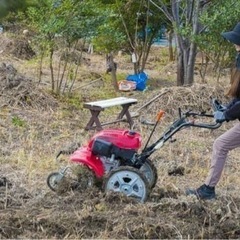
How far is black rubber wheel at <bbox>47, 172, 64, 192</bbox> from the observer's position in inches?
198

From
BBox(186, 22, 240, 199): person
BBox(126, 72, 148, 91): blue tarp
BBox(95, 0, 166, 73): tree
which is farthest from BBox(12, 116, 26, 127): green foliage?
BBox(95, 0, 166, 73): tree

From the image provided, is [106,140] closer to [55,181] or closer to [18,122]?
[55,181]

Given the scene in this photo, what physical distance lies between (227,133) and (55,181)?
5.04 ft

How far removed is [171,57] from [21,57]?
4.80 meters

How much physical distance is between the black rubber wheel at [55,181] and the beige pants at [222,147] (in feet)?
4.13

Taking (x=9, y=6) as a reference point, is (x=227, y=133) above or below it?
below

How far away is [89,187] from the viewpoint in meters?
4.99

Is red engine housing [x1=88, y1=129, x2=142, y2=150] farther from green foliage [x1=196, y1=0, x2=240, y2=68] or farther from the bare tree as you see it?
the bare tree

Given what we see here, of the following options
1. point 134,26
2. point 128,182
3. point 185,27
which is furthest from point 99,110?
point 134,26

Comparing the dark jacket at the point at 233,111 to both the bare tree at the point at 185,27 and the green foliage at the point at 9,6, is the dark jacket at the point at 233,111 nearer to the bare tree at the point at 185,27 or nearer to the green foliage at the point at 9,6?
the green foliage at the point at 9,6

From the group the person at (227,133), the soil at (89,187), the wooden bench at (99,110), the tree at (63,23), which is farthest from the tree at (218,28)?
the person at (227,133)

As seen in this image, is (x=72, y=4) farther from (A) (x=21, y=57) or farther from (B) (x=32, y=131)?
(A) (x=21, y=57)

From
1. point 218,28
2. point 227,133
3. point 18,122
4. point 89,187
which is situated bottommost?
point 18,122

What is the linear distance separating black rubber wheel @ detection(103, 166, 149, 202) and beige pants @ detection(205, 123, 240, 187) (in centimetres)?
59
